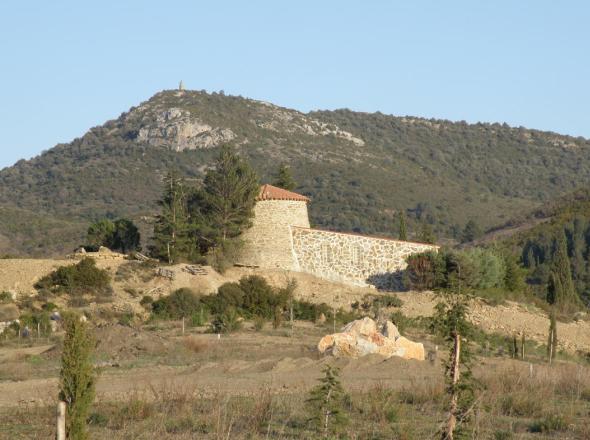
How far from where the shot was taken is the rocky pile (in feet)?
81.7

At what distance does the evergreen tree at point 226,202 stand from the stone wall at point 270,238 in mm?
451

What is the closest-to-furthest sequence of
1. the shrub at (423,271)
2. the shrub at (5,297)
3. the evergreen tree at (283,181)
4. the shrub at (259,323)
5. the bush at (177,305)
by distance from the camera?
the shrub at (259,323)
the bush at (177,305)
the shrub at (5,297)
the shrub at (423,271)
the evergreen tree at (283,181)

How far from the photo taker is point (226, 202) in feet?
131

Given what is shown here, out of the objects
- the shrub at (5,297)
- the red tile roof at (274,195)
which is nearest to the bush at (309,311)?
the red tile roof at (274,195)

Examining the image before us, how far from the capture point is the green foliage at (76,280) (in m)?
37.0

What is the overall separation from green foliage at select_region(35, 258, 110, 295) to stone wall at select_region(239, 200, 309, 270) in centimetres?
577

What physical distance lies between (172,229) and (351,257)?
23.1ft

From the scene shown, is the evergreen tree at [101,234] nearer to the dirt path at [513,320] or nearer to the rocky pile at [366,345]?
the dirt path at [513,320]

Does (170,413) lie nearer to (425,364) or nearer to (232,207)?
(425,364)

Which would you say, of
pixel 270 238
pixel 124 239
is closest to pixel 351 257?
pixel 270 238

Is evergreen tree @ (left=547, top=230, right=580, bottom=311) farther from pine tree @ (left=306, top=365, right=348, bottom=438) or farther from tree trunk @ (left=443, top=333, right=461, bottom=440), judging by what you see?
Result: tree trunk @ (left=443, top=333, right=461, bottom=440)

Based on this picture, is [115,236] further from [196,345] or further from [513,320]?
[196,345]

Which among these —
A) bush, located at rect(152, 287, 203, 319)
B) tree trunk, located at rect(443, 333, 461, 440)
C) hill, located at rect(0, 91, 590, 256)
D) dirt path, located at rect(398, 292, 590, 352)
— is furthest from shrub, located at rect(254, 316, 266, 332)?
hill, located at rect(0, 91, 590, 256)

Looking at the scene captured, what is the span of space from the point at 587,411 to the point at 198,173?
248ft
